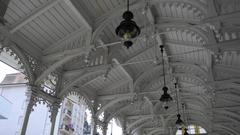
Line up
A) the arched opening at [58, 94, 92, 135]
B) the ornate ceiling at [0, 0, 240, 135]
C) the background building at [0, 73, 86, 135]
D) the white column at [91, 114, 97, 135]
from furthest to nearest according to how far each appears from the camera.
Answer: the arched opening at [58, 94, 92, 135] → the background building at [0, 73, 86, 135] → the white column at [91, 114, 97, 135] → the ornate ceiling at [0, 0, 240, 135]

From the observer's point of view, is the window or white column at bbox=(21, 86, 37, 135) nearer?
white column at bbox=(21, 86, 37, 135)

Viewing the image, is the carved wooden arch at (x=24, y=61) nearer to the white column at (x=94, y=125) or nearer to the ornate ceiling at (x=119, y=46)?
the ornate ceiling at (x=119, y=46)

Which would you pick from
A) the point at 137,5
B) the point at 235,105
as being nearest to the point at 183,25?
the point at 137,5

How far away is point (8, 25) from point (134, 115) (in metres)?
11.8

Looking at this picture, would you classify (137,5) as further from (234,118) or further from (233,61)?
(234,118)

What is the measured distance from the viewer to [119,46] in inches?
416

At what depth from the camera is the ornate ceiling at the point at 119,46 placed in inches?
311

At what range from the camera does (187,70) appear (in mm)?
13008

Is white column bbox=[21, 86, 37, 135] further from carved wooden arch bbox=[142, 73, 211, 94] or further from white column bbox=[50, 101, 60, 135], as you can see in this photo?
carved wooden arch bbox=[142, 73, 211, 94]

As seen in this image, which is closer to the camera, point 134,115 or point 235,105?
point 235,105

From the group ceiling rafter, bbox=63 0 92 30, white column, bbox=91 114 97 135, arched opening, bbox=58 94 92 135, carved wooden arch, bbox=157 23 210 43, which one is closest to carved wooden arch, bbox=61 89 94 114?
white column, bbox=91 114 97 135

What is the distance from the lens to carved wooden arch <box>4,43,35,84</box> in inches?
340

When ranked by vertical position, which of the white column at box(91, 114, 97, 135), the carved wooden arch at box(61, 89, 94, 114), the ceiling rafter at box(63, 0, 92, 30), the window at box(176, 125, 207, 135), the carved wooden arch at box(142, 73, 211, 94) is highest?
the ceiling rafter at box(63, 0, 92, 30)

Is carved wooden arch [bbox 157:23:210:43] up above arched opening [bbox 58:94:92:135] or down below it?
above
